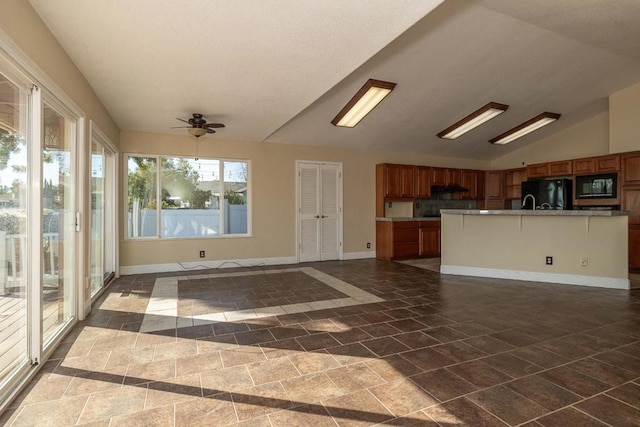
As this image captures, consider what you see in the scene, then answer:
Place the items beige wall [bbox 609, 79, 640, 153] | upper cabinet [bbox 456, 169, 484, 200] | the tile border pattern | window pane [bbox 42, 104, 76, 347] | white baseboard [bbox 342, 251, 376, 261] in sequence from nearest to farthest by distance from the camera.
→ window pane [bbox 42, 104, 76, 347] < the tile border pattern < beige wall [bbox 609, 79, 640, 153] < white baseboard [bbox 342, 251, 376, 261] < upper cabinet [bbox 456, 169, 484, 200]

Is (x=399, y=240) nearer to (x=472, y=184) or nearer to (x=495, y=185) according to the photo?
(x=472, y=184)

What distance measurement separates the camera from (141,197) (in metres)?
5.45

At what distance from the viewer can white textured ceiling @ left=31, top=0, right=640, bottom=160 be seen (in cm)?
240

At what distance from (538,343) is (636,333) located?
101 cm

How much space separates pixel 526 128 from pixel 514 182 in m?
1.64

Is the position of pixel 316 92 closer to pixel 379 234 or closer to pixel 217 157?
pixel 217 157

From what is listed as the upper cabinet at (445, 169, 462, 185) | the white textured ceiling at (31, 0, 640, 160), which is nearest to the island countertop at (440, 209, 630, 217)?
the white textured ceiling at (31, 0, 640, 160)

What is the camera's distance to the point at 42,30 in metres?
2.34

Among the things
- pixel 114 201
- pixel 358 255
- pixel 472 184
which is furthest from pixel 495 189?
pixel 114 201

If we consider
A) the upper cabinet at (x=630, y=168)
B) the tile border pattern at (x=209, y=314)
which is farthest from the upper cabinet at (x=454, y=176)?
the tile border pattern at (x=209, y=314)

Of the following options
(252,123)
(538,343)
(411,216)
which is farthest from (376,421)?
(411,216)

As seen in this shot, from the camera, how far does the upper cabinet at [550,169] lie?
253 inches

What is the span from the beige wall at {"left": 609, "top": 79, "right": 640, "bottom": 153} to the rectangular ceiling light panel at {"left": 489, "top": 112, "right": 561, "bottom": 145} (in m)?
0.86

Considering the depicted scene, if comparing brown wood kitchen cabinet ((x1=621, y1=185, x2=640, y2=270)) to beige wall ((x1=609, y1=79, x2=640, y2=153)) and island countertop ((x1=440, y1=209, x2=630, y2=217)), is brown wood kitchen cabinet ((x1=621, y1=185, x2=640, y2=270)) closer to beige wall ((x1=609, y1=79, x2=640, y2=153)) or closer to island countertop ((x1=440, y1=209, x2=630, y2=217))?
beige wall ((x1=609, y1=79, x2=640, y2=153))
